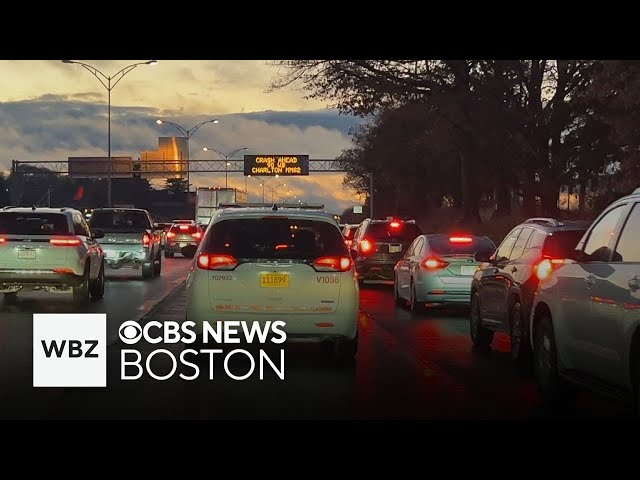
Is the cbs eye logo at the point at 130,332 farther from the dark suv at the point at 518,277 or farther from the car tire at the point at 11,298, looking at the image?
the car tire at the point at 11,298

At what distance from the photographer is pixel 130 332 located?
726 inches

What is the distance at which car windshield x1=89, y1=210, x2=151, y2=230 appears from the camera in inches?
1400

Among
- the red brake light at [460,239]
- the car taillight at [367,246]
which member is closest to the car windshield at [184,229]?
the car taillight at [367,246]

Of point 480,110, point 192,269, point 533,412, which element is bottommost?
point 533,412

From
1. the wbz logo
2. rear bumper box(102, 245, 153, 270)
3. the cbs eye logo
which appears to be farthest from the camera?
rear bumper box(102, 245, 153, 270)

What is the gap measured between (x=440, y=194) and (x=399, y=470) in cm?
7730

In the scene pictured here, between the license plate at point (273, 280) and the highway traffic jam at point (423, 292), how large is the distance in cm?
1

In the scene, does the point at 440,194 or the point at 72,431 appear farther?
the point at 440,194

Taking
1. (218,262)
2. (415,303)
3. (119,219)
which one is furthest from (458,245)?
(119,219)

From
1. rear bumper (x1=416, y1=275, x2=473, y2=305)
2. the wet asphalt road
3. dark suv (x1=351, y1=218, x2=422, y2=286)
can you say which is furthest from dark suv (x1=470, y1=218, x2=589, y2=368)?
dark suv (x1=351, y1=218, x2=422, y2=286)

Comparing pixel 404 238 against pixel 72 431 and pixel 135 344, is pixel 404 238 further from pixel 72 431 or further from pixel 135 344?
pixel 72 431

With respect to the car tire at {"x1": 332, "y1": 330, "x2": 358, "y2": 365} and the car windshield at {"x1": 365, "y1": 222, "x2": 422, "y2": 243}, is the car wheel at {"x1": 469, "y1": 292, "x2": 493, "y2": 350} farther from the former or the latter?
the car windshield at {"x1": 365, "y1": 222, "x2": 422, "y2": 243}

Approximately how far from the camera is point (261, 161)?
109 metres

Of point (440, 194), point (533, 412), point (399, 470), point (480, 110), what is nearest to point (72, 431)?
point (399, 470)
